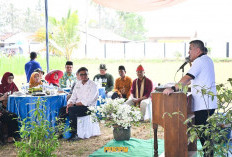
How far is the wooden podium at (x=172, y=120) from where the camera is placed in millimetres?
3711

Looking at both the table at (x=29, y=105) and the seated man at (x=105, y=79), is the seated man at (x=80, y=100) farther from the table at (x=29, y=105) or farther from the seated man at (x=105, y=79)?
the seated man at (x=105, y=79)

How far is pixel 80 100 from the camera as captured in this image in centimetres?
576

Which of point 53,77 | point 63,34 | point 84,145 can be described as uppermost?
point 63,34

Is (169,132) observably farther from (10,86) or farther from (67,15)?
(67,15)

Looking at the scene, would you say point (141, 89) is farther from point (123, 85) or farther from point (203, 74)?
point (203, 74)

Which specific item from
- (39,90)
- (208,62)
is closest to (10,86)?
(39,90)

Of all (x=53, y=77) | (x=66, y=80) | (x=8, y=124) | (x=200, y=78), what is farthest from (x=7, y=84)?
(x=200, y=78)

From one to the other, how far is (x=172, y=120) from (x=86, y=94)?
2.25 metres

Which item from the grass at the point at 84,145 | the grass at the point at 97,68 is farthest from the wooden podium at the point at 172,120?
the grass at the point at 84,145

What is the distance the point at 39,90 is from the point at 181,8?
63.7 ft

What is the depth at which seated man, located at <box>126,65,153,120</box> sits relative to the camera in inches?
270

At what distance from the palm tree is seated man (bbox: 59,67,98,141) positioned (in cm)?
1223

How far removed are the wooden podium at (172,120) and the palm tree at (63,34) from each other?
1445 centimetres

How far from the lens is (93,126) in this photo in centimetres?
579
